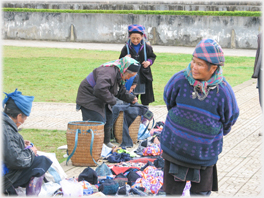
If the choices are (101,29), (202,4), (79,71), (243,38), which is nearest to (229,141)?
(79,71)

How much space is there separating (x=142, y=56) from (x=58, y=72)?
324 inches

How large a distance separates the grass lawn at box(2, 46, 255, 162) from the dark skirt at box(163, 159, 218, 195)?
2.88m

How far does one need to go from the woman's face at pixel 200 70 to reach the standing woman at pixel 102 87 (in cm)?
271

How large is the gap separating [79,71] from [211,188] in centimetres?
1298

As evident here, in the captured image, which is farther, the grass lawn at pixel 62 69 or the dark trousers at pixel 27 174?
the grass lawn at pixel 62 69

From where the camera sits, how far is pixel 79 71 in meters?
16.5

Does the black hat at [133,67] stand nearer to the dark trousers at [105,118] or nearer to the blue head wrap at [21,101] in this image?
the dark trousers at [105,118]

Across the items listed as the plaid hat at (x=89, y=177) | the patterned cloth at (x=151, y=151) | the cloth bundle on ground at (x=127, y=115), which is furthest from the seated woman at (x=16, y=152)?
the cloth bundle on ground at (x=127, y=115)

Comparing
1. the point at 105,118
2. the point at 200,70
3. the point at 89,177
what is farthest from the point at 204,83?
the point at 105,118

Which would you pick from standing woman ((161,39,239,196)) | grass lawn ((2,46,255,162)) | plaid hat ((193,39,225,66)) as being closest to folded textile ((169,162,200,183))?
standing woman ((161,39,239,196))

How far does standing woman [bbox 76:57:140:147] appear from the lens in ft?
20.7

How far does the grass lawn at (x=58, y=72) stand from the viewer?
316 inches

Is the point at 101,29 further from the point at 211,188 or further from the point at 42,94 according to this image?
the point at 211,188

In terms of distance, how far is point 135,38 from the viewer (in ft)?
26.9
